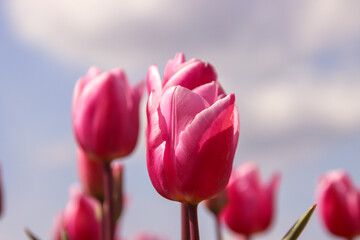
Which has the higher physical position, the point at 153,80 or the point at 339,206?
the point at 153,80

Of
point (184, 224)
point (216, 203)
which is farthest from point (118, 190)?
point (184, 224)

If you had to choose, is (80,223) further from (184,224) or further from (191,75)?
(191,75)

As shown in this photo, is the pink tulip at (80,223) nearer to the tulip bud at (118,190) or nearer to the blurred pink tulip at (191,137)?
the tulip bud at (118,190)

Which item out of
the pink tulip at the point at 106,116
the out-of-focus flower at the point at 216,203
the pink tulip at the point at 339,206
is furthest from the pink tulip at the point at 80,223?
the pink tulip at the point at 339,206

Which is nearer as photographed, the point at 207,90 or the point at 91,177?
the point at 207,90

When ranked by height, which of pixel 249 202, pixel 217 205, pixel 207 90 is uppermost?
pixel 207 90

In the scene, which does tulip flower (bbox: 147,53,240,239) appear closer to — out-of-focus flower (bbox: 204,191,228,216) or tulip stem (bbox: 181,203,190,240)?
tulip stem (bbox: 181,203,190,240)

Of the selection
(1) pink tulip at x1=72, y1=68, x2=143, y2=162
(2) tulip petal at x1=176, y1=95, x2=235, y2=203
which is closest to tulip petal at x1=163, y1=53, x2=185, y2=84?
(2) tulip petal at x1=176, y1=95, x2=235, y2=203
